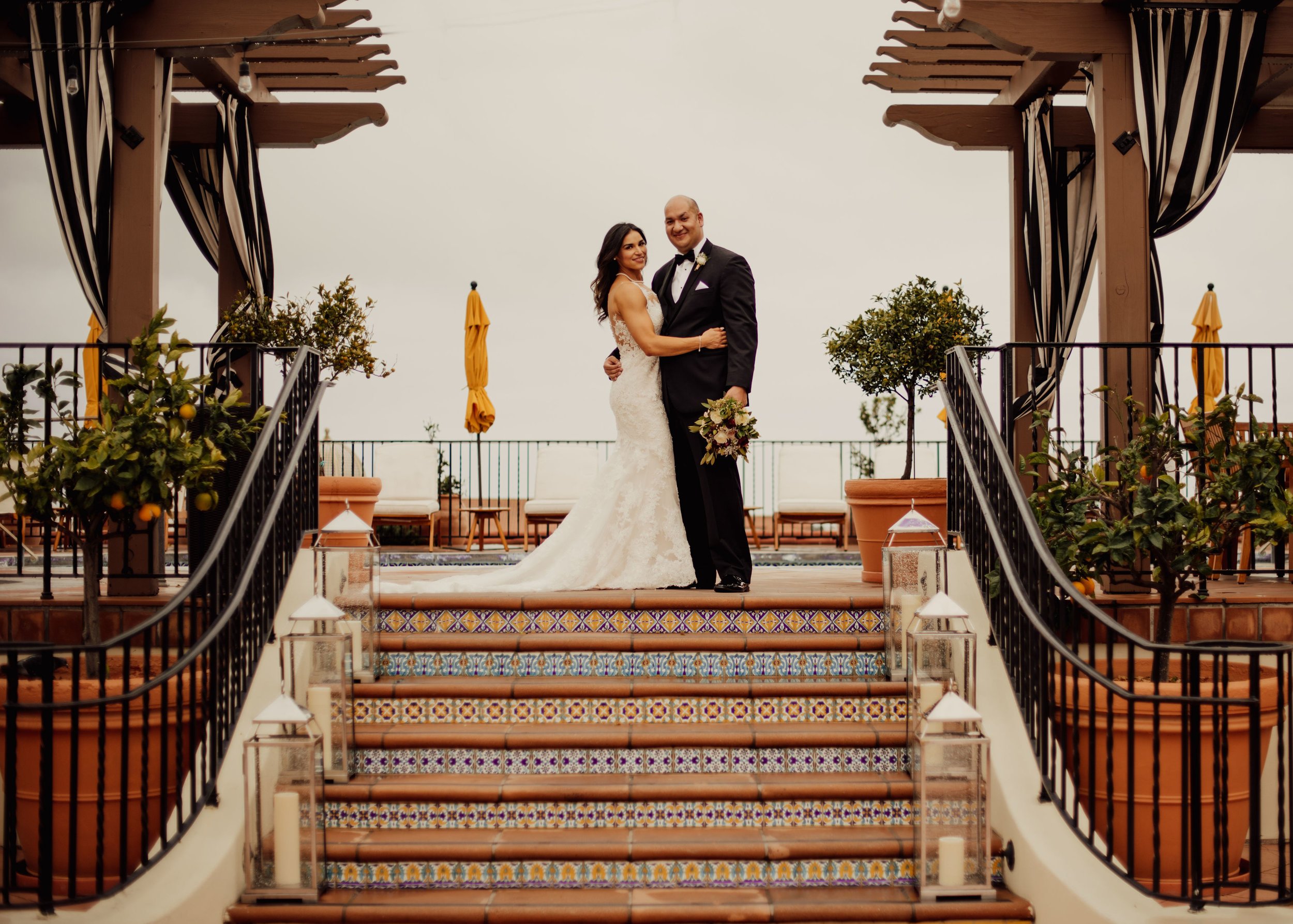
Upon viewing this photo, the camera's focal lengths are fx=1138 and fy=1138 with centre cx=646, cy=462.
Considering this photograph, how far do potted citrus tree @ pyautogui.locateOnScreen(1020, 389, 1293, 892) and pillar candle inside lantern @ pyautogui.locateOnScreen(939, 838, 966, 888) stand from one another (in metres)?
0.61

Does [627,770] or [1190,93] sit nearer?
[627,770]

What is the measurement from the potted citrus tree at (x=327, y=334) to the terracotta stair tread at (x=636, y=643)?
2.41 meters

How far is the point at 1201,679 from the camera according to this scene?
4.90 meters

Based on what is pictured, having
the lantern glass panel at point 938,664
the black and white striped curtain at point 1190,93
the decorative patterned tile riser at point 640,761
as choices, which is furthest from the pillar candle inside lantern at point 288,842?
the black and white striped curtain at point 1190,93

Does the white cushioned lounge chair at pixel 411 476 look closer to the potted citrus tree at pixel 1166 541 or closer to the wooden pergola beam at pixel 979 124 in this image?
the wooden pergola beam at pixel 979 124

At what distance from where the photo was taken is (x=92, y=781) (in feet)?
14.3

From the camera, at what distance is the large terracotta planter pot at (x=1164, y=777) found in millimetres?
4359

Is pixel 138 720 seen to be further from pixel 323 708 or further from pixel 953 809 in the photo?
pixel 953 809

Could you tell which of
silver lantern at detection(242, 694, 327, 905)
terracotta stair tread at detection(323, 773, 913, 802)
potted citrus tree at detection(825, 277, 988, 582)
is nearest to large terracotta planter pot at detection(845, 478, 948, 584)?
potted citrus tree at detection(825, 277, 988, 582)

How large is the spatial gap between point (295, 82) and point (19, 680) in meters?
5.86

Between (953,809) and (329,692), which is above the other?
(329,692)

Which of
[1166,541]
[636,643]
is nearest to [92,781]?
[636,643]

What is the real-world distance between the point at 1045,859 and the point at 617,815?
1.60 m

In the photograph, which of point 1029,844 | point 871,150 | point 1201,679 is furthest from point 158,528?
point 871,150
